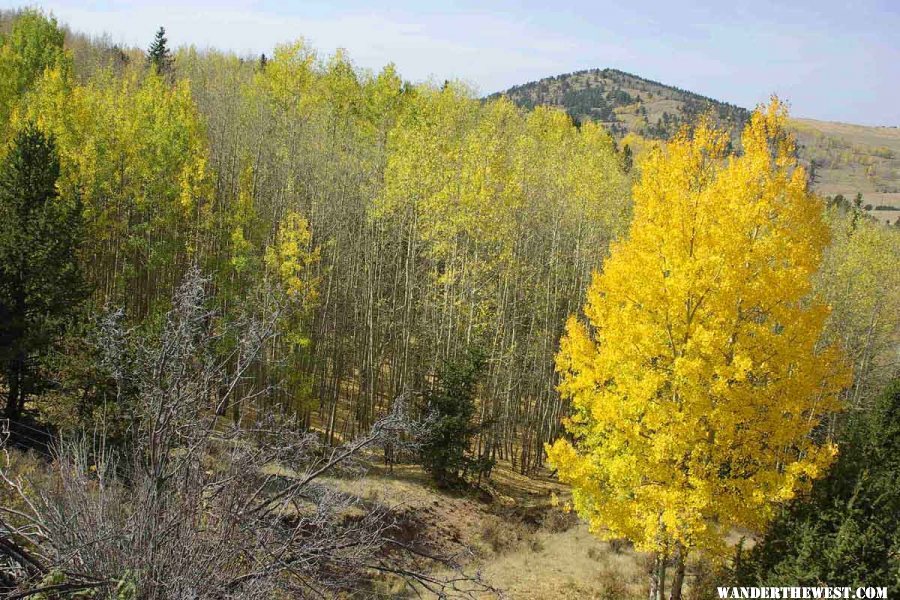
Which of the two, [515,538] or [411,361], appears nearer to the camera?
[515,538]

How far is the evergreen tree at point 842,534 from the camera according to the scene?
8172mm

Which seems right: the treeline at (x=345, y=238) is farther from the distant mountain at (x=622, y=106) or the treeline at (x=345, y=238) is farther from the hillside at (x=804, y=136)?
the distant mountain at (x=622, y=106)

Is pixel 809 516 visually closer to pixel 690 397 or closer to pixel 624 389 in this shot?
pixel 690 397

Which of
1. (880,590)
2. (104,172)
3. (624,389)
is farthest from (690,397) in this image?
(104,172)

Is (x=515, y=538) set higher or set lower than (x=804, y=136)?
lower

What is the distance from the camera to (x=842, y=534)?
26.7 feet

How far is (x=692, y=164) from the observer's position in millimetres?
9938

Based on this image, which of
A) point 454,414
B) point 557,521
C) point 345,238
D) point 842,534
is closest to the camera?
point 842,534

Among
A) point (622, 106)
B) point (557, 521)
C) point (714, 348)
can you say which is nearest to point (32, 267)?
point (714, 348)

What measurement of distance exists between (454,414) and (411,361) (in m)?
3.35

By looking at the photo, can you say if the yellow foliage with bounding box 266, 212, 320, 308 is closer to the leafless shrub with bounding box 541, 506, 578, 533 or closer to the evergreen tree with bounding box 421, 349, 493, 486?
the evergreen tree with bounding box 421, 349, 493, 486

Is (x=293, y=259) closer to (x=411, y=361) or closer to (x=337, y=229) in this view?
(x=337, y=229)

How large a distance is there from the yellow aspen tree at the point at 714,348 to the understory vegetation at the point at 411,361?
0.05 meters

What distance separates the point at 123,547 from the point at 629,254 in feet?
26.8
